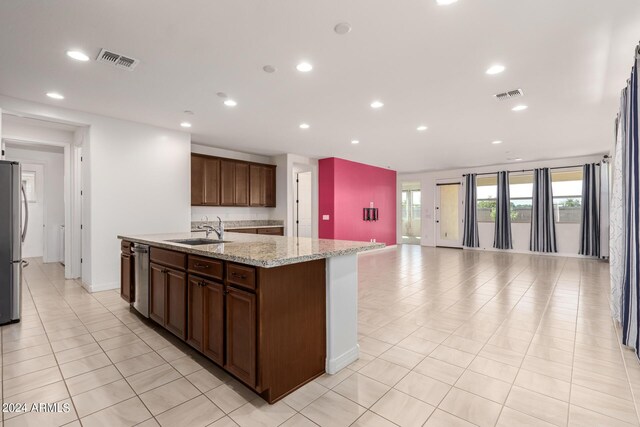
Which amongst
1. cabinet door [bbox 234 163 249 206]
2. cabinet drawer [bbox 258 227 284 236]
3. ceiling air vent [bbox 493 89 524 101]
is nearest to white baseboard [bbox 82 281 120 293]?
cabinet door [bbox 234 163 249 206]

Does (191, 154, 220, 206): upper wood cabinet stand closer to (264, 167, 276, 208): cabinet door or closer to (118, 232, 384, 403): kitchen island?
(264, 167, 276, 208): cabinet door

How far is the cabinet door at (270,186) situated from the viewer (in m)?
7.35

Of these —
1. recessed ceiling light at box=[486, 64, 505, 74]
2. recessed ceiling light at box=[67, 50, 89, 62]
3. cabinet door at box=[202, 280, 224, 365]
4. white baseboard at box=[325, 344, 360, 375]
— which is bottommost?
white baseboard at box=[325, 344, 360, 375]

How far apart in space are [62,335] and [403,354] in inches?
124

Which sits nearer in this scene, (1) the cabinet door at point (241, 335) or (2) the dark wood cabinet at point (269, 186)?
(1) the cabinet door at point (241, 335)

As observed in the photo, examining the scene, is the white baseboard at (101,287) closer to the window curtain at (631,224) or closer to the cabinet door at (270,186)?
the cabinet door at (270,186)

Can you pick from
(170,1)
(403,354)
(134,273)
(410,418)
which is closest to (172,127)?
(134,273)

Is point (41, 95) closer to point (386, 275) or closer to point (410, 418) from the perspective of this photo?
point (410, 418)

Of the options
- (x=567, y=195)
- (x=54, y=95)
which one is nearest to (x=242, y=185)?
(x=54, y=95)

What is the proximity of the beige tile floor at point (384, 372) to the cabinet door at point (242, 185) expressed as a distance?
3288mm

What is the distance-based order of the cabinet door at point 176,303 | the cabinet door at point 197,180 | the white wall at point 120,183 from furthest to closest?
1. the cabinet door at point 197,180
2. the white wall at point 120,183
3. the cabinet door at point 176,303

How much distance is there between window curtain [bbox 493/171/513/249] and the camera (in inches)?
340

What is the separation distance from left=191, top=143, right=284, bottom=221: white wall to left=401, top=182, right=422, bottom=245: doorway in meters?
5.78

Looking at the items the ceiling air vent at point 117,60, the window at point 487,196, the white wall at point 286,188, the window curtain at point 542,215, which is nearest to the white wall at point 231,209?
the white wall at point 286,188
